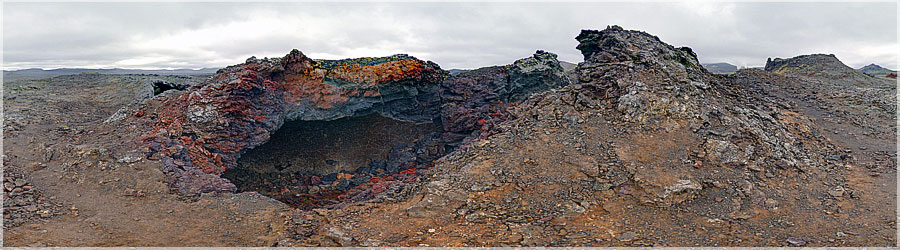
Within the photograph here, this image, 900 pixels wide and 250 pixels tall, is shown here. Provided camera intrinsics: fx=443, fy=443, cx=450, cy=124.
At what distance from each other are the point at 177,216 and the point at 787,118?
43.4 ft

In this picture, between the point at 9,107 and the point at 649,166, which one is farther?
the point at 9,107

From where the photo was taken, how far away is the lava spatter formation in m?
10.3

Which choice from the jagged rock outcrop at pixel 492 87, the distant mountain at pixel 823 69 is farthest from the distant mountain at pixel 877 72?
the jagged rock outcrop at pixel 492 87

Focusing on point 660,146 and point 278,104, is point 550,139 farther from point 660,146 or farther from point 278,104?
point 278,104

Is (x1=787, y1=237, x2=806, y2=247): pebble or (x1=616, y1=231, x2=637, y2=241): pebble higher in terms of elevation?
(x1=787, y1=237, x2=806, y2=247): pebble

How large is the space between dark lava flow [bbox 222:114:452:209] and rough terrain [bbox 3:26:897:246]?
706mm

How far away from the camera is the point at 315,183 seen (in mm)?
13359

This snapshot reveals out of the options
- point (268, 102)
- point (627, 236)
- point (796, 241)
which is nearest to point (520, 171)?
point (627, 236)

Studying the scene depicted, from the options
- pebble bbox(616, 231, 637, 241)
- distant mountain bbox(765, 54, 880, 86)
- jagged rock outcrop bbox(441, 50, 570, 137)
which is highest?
distant mountain bbox(765, 54, 880, 86)

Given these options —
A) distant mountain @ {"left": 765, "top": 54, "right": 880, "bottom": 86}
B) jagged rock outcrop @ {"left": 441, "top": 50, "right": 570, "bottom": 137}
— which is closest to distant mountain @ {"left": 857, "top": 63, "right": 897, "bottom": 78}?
distant mountain @ {"left": 765, "top": 54, "right": 880, "bottom": 86}

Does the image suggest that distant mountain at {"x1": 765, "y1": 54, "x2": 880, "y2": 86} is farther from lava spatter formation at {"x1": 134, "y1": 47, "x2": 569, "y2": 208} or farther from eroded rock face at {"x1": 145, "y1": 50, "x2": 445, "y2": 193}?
eroded rock face at {"x1": 145, "y1": 50, "x2": 445, "y2": 193}

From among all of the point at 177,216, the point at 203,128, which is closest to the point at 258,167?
the point at 203,128

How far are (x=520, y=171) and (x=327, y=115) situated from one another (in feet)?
23.4

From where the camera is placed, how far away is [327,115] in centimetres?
1322
